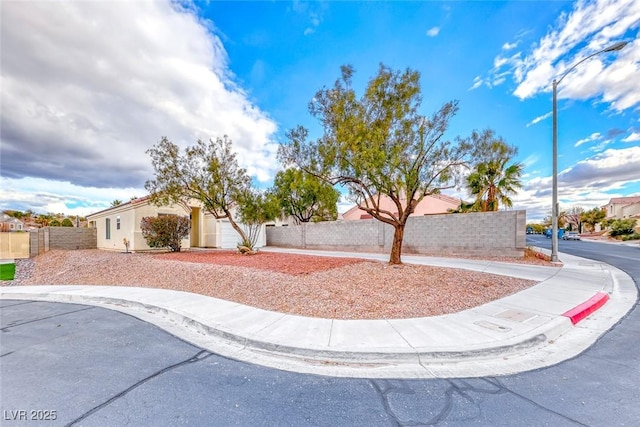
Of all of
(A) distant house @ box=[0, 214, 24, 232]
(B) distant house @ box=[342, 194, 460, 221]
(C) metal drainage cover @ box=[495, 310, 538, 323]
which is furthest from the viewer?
(B) distant house @ box=[342, 194, 460, 221]

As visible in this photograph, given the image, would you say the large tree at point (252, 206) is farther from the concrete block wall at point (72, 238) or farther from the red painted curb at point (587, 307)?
the concrete block wall at point (72, 238)

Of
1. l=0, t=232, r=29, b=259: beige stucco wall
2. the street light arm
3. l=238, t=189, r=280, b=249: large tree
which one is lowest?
l=0, t=232, r=29, b=259: beige stucco wall

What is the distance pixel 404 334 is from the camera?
430 centimetres

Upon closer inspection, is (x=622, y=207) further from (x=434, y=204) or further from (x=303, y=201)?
(x=303, y=201)

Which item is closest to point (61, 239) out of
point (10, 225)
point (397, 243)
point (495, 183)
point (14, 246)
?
point (14, 246)

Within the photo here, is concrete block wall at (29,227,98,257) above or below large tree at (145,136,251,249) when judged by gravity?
below

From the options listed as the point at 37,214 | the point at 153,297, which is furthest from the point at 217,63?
the point at 37,214

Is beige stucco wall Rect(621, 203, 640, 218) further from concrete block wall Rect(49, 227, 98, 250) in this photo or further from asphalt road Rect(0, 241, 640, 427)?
concrete block wall Rect(49, 227, 98, 250)

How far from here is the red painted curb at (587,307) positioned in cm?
509

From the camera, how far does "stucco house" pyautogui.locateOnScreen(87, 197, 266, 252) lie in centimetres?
1669

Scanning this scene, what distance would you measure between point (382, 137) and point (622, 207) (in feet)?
229

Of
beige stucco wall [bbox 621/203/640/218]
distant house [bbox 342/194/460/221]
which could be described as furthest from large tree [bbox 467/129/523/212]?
beige stucco wall [bbox 621/203/640/218]

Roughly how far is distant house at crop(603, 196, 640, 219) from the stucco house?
65134 mm

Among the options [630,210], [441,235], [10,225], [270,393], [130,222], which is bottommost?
[270,393]
